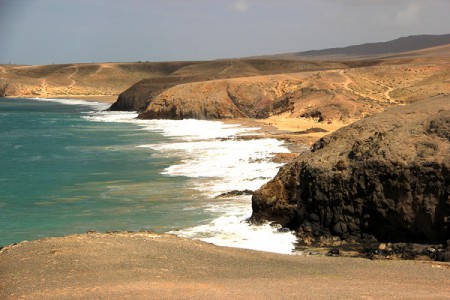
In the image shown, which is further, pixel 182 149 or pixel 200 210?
pixel 182 149

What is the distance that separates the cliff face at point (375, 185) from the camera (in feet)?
46.9

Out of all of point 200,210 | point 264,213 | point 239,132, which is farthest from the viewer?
point 239,132

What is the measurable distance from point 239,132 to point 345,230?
1218 inches

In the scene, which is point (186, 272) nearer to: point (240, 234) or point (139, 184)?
point (240, 234)

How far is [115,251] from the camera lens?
1196 cm

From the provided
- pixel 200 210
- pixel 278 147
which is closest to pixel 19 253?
pixel 200 210

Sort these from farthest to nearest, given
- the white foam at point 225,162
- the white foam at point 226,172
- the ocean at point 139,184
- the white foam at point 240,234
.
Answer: the white foam at point 225,162 < the ocean at point 139,184 < the white foam at point 226,172 < the white foam at point 240,234

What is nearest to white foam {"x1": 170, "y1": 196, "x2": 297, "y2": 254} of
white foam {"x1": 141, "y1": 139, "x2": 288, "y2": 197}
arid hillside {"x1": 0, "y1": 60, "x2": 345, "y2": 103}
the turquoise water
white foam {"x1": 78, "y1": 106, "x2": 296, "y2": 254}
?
white foam {"x1": 78, "y1": 106, "x2": 296, "y2": 254}

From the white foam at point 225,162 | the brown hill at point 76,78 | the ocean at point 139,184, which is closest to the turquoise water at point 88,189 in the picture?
the ocean at point 139,184

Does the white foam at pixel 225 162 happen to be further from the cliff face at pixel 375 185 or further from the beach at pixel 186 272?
the beach at pixel 186 272

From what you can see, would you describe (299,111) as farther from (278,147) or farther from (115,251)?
(115,251)

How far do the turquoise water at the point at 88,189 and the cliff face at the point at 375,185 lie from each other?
315 cm

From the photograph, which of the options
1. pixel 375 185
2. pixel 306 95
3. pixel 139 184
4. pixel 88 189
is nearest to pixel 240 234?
pixel 375 185

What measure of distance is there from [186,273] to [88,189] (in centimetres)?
1451
